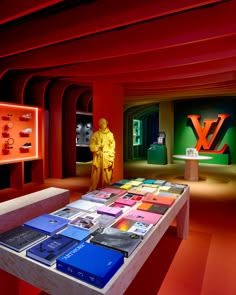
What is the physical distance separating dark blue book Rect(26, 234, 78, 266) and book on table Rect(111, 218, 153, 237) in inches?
17.1

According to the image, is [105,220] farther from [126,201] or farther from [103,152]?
[103,152]

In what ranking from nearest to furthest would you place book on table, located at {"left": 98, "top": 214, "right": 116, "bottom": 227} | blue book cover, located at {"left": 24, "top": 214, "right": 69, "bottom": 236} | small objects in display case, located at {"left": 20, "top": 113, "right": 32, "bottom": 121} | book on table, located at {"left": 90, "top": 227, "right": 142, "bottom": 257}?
book on table, located at {"left": 90, "top": 227, "right": 142, "bottom": 257}
blue book cover, located at {"left": 24, "top": 214, "right": 69, "bottom": 236}
book on table, located at {"left": 98, "top": 214, "right": 116, "bottom": 227}
small objects in display case, located at {"left": 20, "top": 113, "right": 32, "bottom": 121}

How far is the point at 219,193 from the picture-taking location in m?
5.85

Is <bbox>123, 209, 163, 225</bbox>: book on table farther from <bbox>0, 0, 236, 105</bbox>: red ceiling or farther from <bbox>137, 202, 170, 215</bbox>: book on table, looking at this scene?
<bbox>0, 0, 236, 105</bbox>: red ceiling

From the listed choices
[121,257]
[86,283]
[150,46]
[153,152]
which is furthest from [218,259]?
[153,152]

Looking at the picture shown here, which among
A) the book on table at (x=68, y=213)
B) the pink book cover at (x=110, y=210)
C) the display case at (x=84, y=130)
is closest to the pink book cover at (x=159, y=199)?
the pink book cover at (x=110, y=210)

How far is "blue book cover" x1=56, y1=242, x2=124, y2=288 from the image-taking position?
1.28m

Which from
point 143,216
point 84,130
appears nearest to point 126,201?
point 143,216

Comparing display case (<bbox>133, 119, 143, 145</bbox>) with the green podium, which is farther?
display case (<bbox>133, 119, 143, 145</bbox>)

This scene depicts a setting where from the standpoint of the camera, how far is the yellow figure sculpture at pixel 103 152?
5.38 metres

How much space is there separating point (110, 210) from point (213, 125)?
10.6m

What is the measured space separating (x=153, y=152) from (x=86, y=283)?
10.3m

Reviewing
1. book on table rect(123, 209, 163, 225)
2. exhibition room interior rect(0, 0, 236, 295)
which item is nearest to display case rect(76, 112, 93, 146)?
exhibition room interior rect(0, 0, 236, 295)

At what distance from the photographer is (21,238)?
1.72 meters
